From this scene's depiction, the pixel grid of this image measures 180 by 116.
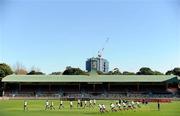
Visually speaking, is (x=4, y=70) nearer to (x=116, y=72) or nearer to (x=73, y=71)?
(x=73, y=71)

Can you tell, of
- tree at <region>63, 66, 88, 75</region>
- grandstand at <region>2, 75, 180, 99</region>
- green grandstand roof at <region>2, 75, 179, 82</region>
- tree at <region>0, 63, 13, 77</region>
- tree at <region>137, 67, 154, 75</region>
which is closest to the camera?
grandstand at <region>2, 75, 180, 99</region>

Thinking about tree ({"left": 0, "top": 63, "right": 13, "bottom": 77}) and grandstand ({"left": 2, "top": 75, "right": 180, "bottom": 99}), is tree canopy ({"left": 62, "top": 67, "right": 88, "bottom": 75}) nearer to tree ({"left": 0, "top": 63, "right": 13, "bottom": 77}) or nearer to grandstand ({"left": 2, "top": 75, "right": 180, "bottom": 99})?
tree ({"left": 0, "top": 63, "right": 13, "bottom": 77})

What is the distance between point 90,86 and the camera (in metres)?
74.6

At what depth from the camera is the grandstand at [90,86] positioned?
71.3 metres

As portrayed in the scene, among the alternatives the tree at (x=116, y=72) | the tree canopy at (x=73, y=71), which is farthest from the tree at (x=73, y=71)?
the tree at (x=116, y=72)

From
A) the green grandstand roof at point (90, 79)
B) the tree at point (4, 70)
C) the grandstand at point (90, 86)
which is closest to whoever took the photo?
the grandstand at point (90, 86)

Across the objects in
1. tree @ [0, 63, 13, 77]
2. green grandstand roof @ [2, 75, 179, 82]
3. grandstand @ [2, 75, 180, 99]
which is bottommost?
grandstand @ [2, 75, 180, 99]

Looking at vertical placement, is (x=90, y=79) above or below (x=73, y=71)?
below

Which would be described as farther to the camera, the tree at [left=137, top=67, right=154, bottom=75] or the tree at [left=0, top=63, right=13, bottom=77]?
the tree at [left=137, top=67, right=154, bottom=75]

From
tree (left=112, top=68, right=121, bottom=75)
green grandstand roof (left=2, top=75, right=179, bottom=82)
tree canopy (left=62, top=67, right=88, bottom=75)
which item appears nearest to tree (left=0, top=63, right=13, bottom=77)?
green grandstand roof (left=2, top=75, right=179, bottom=82)

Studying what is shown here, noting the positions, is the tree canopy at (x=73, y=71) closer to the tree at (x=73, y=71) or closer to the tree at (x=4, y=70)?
the tree at (x=73, y=71)

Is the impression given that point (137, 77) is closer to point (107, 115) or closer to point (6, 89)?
point (6, 89)

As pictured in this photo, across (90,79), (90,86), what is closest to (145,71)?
(90,86)

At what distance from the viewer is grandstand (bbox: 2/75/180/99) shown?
71.3m
